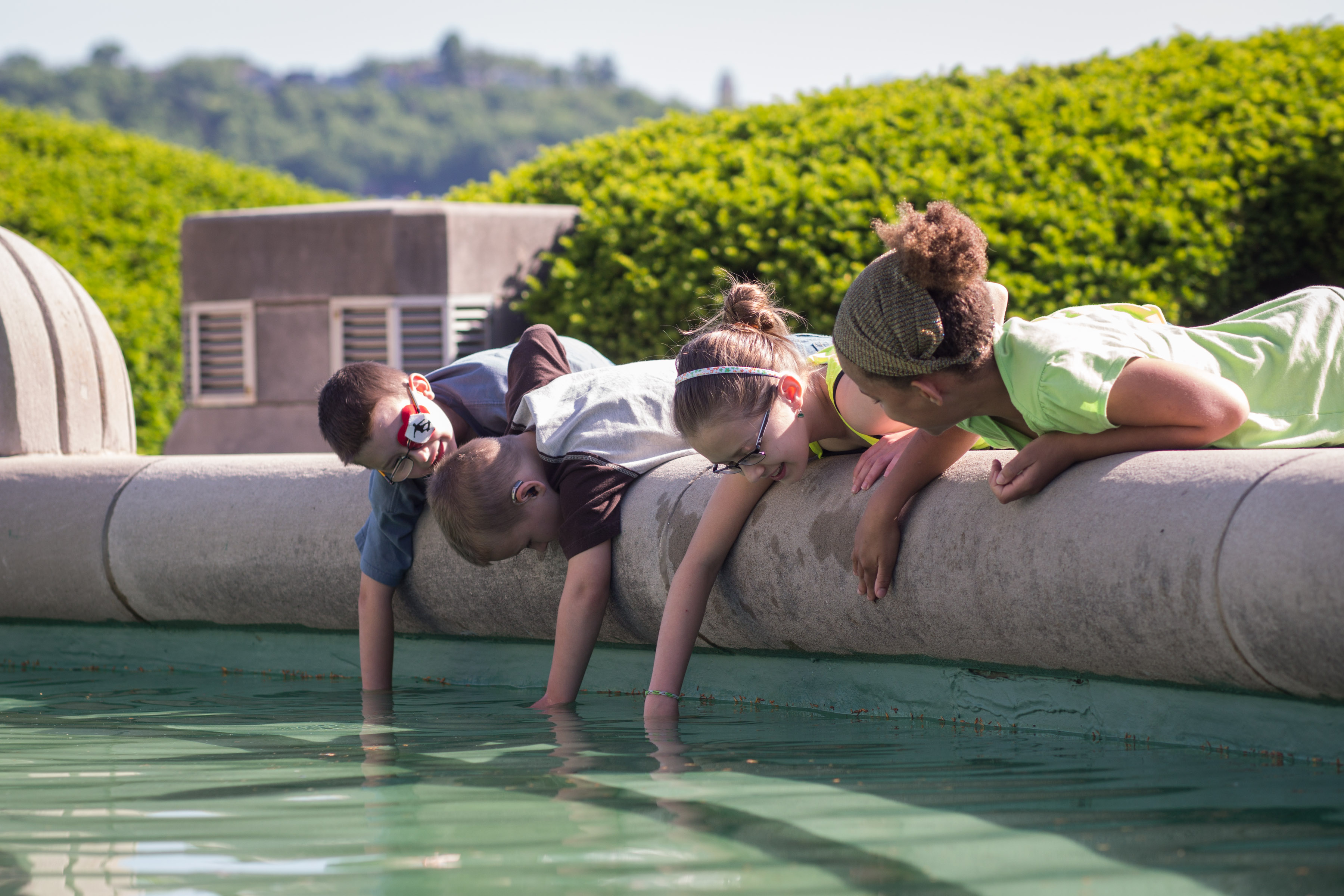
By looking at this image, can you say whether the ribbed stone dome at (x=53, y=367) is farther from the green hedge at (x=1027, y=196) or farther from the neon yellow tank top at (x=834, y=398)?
the neon yellow tank top at (x=834, y=398)

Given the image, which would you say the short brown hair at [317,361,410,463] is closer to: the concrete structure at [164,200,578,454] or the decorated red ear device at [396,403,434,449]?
the decorated red ear device at [396,403,434,449]

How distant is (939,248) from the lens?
269 cm

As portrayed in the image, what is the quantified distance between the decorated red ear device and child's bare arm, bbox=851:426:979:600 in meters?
1.34

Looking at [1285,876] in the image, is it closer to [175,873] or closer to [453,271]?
[175,873]

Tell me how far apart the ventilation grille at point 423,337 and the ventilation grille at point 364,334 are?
4.1 inches

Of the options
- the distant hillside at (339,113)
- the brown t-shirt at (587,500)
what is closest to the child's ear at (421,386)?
the brown t-shirt at (587,500)

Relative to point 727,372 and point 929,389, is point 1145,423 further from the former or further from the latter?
point 727,372

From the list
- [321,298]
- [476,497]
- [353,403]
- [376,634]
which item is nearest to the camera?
[476,497]

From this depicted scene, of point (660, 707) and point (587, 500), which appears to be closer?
point (660, 707)

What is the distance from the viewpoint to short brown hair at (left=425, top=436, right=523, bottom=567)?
11.7 ft

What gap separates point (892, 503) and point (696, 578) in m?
0.59

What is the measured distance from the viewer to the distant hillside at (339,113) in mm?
39281

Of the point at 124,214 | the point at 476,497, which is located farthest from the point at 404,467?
the point at 124,214

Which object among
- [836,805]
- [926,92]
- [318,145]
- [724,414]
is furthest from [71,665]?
[318,145]
